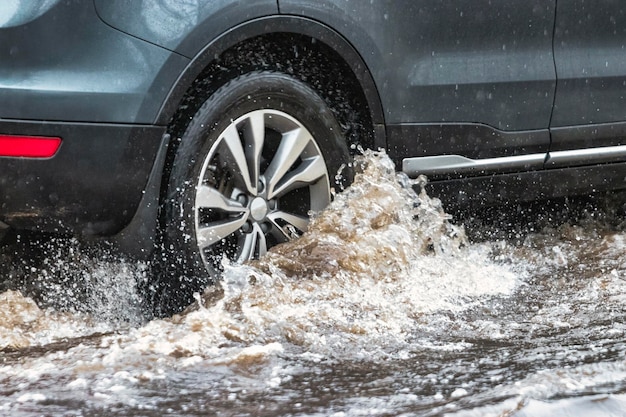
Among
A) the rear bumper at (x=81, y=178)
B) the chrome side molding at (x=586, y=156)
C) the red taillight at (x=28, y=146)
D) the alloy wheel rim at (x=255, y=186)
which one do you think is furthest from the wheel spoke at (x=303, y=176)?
the chrome side molding at (x=586, y=156)

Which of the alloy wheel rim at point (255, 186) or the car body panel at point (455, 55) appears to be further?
the car body panel at point (455, 55)

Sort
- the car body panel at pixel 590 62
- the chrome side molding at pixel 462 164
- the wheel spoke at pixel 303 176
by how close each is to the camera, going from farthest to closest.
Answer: the car body panel at pixel 590 62, the chrome side molding at pixel 462 164, the wheel spoke at pixel 303 176

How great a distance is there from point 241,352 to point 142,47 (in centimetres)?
103

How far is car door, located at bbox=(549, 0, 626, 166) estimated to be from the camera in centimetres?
436

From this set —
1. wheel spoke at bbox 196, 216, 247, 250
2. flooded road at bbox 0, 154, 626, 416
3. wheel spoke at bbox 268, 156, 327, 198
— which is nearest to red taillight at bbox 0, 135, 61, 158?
flooded road at bbox 0, 154, 626, 416

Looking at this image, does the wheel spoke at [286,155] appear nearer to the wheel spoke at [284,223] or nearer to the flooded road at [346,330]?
the wheel spoke at [284,223]

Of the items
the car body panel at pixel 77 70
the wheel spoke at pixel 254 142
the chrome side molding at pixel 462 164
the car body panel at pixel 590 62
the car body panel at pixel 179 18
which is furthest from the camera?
the car body panel at pixel 590 62

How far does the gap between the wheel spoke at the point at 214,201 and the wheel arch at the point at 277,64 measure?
0.23 metres

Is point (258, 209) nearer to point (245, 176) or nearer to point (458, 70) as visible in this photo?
point (245, 176)

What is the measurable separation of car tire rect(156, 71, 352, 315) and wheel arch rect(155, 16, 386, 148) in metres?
0.06

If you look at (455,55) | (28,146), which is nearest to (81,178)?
(28,146)

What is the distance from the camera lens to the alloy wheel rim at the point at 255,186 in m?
3.53

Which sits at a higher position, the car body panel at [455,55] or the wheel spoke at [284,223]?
the car body panel at [455,55]

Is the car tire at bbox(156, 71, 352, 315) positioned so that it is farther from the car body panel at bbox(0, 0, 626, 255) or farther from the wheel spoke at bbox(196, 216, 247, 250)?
the car body panel at bbox(0, 0, 626, 255)
